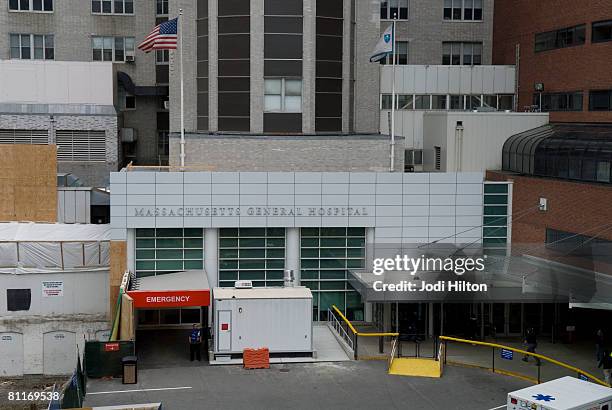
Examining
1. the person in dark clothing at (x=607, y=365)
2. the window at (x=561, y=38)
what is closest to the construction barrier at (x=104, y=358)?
the person in dark clothing at (x=607, y=365)

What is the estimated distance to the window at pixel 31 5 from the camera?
61.6 metres

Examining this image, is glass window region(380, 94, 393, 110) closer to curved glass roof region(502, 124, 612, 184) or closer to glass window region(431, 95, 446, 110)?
glass window region(431, 95, 446, 110)

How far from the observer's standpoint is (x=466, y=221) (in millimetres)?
42281

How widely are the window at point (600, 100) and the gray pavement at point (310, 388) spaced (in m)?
16.2

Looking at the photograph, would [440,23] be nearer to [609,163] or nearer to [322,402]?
[609,163]

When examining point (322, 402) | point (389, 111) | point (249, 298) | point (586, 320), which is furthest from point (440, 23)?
point (322, 402)

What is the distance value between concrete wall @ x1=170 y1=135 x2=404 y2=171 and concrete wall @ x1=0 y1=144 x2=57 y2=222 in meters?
6.23

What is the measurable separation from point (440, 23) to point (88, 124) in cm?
2281

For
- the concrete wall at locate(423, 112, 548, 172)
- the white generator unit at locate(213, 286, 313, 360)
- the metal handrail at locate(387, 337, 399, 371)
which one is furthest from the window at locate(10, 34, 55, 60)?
the metal handrail at locate(387, 337, 399, 371)

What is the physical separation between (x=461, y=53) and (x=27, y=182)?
28.9 m

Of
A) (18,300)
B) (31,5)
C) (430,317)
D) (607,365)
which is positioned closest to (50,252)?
(18,300)

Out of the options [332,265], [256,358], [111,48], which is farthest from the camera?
[111,48]

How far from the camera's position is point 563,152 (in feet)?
136

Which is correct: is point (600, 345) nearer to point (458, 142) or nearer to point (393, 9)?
point (458, 142)
